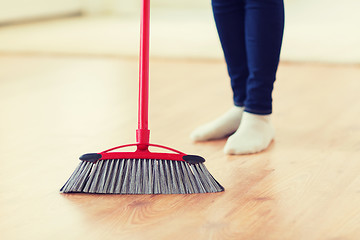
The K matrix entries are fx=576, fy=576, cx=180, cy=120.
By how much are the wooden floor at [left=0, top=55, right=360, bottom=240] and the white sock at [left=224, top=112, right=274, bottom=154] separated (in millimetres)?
24

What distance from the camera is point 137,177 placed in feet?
3.20

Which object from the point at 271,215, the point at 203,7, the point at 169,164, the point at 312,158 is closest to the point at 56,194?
the point at 169,164

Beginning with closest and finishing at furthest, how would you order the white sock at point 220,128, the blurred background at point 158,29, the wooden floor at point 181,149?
the wooden floor at point 181,149
the white sock at point 220,128
the blurred background at point 158,29

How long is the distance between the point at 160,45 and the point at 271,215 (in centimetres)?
231

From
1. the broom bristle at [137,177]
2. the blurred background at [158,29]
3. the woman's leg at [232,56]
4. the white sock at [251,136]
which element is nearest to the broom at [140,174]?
the broom bristle at [137,177]

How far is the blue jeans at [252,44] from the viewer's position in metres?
1.24

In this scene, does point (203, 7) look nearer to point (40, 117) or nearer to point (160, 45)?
point (160, 45)

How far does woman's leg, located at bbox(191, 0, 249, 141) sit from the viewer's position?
1333 millimetres

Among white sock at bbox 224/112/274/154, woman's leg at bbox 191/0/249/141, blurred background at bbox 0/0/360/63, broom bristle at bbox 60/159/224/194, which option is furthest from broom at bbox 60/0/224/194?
blurred background at bbox 0/0/360/63

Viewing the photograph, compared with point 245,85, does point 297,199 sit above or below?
below

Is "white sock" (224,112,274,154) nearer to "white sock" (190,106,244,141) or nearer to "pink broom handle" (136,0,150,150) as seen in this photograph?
"white sock" (190,106,244,141)

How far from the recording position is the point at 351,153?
1.26 m

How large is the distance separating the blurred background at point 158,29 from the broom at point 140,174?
177cm

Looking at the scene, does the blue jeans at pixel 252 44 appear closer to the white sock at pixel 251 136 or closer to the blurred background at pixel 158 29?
the white sock at pixel 251 136
